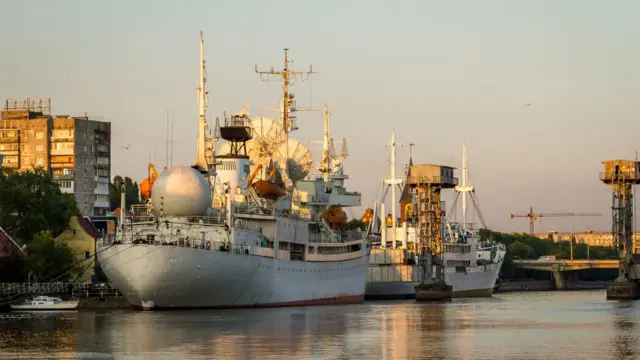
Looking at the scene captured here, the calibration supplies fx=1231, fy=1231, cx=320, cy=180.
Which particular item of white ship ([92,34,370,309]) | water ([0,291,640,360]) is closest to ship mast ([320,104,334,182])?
white ship ([92,34,370,309])

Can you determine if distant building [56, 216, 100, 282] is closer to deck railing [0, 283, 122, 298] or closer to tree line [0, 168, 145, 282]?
tree line [0, 168, 145, 282]

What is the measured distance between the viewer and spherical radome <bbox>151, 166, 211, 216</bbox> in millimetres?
103875

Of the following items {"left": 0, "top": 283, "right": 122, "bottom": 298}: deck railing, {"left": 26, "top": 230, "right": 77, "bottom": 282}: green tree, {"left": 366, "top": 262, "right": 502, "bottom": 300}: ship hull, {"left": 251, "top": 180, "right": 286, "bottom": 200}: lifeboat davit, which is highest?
{"left": 251, "top": 180, "right": 286, "bottom": 200}: lifeboat davit

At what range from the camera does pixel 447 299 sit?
152500 millimetres

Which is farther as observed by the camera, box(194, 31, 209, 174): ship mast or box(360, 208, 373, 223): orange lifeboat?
box(360, 208, 373, 223): orange lifeboat

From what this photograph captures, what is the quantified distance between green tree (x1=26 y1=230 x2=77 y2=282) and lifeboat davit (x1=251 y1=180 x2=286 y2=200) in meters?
22.3

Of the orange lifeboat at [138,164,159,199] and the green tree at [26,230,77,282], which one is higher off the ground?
the orange lifeboat at [138,164,159,199]

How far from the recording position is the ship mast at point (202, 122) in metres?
113

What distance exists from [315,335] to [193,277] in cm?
2822

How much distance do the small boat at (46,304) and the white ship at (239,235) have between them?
6611 mm

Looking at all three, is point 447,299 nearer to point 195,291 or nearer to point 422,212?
point 422,212

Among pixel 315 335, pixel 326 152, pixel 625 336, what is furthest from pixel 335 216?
pixel 625 336

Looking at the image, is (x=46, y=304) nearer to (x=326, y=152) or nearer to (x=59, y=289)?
(x=59, y=289)

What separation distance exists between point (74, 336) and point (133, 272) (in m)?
26.4
